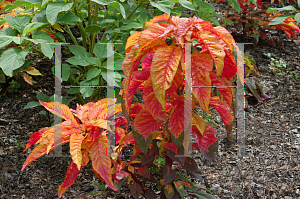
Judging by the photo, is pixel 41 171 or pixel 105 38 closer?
pixel 41 171

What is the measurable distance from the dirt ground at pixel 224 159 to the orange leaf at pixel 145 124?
17.6 inches

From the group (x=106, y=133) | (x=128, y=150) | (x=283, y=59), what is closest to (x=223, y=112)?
(x=106, y=133)

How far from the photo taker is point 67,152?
5.09ft

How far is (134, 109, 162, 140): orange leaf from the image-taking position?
100 cm

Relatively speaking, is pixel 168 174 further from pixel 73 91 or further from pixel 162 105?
pixel 73 91

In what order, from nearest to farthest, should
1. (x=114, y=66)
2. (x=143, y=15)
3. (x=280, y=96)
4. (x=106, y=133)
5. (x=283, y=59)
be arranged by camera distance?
(x=106, y=133)
(x=114, y=66)
(x=143, y=15)
(x=280, y=96)
(x=283, y=59)

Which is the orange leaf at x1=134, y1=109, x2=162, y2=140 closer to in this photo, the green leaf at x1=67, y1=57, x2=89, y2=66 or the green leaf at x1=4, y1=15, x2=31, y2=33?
the green leaf at x1=67, y1=57, x2=89, y2=66

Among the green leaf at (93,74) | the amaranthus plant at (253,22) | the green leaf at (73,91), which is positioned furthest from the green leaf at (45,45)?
the amaranthus plant at (253,22)

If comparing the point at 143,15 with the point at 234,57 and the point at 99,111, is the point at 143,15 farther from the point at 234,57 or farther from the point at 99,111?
the point at 234,57

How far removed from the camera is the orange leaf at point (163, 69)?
32.6 inches

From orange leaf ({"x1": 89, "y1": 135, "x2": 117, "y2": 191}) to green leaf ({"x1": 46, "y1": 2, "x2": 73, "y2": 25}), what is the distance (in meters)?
0.59

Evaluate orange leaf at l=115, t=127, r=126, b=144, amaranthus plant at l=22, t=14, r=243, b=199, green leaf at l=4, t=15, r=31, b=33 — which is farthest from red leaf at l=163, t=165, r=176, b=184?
green leaf at l=4, t=15, r=31, b=33

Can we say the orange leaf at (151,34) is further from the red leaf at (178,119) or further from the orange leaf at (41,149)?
the orange leaf at (41,149)

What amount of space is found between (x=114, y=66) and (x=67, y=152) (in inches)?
23.1
